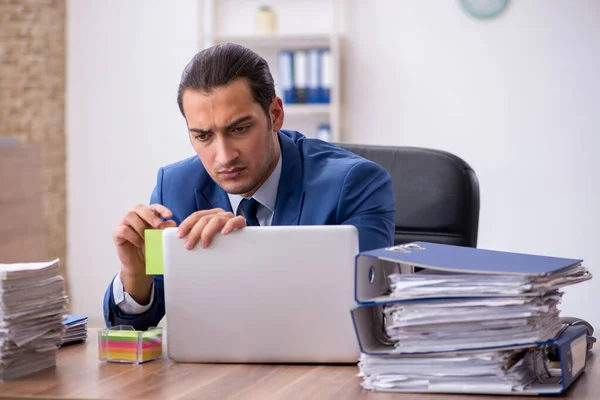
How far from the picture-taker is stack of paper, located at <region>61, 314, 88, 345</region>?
57.8 inches

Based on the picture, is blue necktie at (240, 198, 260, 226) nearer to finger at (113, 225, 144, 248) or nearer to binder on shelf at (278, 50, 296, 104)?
finger at (113, 225, 144, 248)

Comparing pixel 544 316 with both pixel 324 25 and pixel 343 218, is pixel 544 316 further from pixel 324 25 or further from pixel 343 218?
pixel 324 25

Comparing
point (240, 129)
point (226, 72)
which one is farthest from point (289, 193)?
point (226, 72)

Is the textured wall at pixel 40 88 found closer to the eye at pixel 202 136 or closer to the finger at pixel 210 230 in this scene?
the eye at pixel 202 136

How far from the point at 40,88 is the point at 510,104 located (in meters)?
2.68

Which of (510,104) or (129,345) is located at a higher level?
(510,104)

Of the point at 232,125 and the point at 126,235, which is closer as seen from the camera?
the point at 126,235

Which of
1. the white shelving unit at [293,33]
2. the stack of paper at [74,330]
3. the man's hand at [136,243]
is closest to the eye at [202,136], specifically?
the man's hand at [136,243]

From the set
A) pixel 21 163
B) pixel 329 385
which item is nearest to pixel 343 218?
pixel 329 385

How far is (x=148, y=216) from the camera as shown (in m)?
1.41

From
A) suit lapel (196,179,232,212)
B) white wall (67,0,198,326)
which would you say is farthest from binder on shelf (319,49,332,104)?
suit lapel (196,179,232,212)

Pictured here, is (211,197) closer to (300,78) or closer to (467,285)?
(467,285)

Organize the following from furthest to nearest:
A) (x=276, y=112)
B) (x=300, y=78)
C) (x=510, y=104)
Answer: (x=300, y=78)
(x=510, y=104)
(x=276, y=112)

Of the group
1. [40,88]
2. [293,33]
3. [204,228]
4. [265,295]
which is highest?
[293,33]
